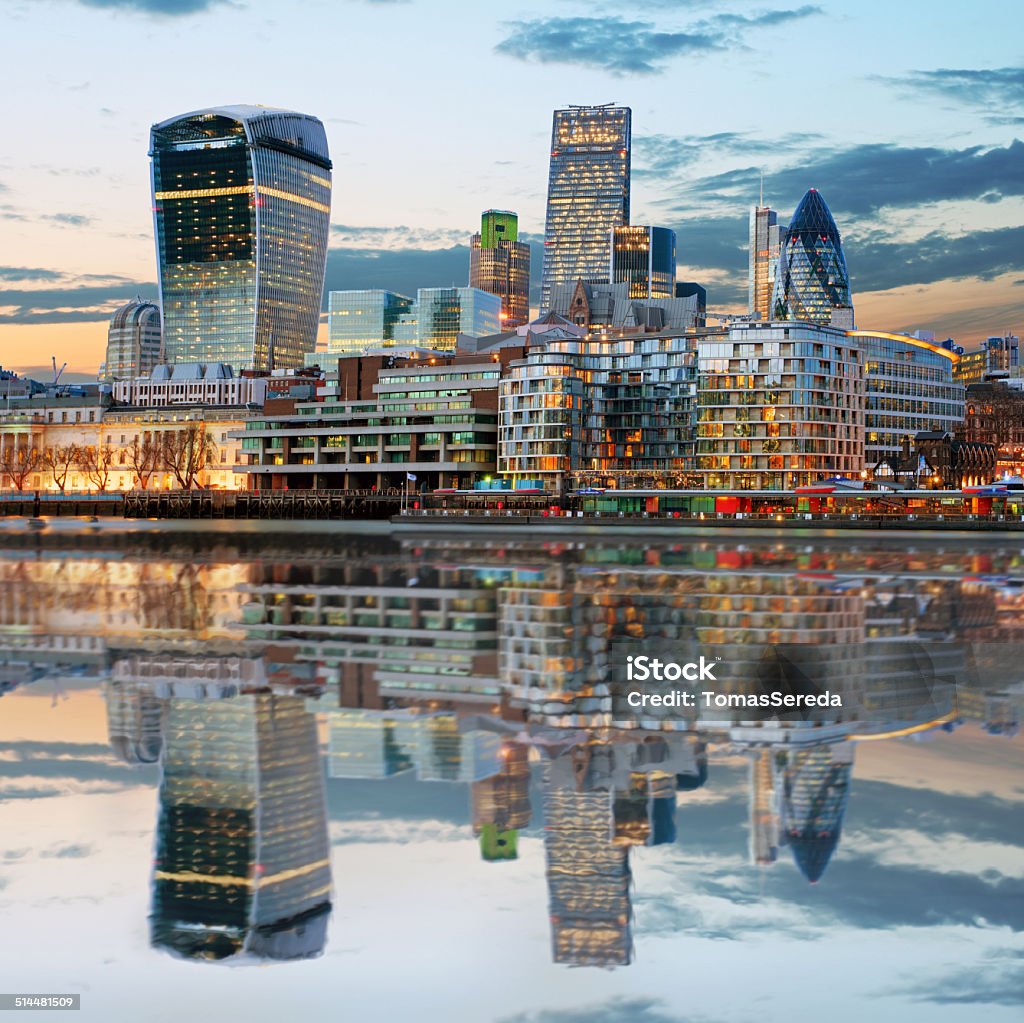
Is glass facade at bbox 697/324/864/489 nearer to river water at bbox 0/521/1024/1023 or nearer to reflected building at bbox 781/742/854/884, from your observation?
river water at bbox 0/521/1024/1023

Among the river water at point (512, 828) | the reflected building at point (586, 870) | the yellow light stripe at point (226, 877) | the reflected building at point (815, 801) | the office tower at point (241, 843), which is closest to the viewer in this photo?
the river water at point (512, 828)

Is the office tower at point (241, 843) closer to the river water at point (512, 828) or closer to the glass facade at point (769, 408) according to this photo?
the river water at point (512, 828)

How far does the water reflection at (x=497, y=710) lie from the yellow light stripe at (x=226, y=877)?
0.03 m

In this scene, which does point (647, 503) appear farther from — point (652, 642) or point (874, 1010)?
point (874, 1010)

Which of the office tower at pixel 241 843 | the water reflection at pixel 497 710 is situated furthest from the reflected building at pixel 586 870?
the office tower at pixel 241 843

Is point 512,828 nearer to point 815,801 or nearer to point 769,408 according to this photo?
point 815,801

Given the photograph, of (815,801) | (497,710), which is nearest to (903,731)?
(815,801)

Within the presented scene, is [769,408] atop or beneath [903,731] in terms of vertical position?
atop

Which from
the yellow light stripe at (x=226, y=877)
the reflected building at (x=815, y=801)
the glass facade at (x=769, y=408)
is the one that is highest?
the glass facade at (x=769, y=408)

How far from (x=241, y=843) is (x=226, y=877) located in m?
0.88

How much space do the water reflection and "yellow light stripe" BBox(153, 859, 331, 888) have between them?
0.03 meters

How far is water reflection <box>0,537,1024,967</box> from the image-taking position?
12.2m

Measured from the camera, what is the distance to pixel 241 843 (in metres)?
12.8

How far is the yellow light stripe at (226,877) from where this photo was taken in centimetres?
1177
